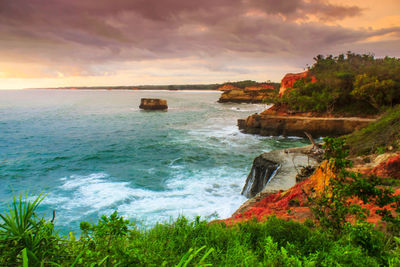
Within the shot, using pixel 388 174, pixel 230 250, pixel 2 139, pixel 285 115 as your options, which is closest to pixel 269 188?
pixel 388 174

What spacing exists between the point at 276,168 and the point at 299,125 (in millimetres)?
21585

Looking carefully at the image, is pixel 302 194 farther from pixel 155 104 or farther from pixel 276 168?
pixel 155 104

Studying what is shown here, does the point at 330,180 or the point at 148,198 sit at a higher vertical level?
the point at 330,180

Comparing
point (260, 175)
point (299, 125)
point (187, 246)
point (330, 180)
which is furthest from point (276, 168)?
point (299, 125)

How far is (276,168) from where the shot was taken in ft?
46.0

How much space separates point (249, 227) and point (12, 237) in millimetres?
4080

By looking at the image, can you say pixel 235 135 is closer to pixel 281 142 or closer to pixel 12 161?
pixel 281 142

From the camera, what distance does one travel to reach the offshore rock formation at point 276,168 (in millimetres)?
12745

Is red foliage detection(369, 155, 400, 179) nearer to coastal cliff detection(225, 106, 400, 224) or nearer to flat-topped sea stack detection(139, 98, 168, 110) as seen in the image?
coastal cliff detection(225, 106, 400, 224)

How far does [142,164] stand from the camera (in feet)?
72.0

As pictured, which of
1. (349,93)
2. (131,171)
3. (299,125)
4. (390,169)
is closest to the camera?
(390,169)

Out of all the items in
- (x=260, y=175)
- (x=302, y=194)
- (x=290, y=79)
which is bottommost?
(x=260, y=175)

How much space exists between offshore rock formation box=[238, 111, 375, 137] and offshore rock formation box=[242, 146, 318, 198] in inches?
693

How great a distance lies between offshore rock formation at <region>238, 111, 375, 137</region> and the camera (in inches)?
1187
